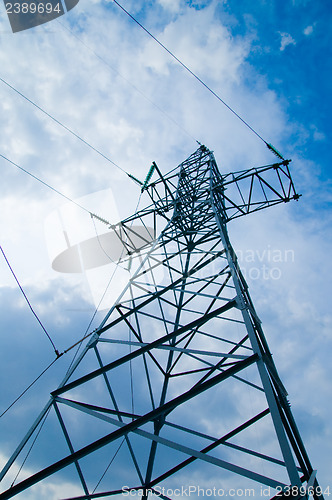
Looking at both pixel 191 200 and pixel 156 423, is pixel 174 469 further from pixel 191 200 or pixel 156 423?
pixel 191 200

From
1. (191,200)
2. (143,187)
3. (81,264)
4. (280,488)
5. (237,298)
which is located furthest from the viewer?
(81,264)

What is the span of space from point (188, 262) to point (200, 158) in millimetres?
Answer: 6013

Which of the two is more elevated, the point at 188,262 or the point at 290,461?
the point at 188,262

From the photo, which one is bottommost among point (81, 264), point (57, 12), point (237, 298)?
point (237, 298)

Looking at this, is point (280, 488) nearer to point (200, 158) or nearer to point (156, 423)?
point (156, 423)

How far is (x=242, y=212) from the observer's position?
26.8ft

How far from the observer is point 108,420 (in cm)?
301

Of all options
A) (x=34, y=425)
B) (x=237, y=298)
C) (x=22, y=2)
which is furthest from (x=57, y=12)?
(x=34, y=425)

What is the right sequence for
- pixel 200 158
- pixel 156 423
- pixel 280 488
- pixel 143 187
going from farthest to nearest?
pixel 200 158
pixel 143 187
pixel 156 423
pixel 280 488

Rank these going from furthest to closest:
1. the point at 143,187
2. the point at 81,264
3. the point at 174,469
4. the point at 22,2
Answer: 1. the point at 81,264
2. the point at 143,187
3. the point at 22,2
4. the point at 174,469

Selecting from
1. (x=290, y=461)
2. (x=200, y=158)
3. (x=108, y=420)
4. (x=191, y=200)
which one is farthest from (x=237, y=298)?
(x=200, y=158)

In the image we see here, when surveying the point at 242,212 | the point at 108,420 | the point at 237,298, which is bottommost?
the point at 108,420

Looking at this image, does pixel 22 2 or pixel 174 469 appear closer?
pixel 174 469

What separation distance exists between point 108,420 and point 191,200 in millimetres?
6962
